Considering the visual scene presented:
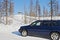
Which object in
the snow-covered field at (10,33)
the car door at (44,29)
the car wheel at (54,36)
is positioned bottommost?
the snow-covered field at (10,33)

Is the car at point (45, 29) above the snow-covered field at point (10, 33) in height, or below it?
above

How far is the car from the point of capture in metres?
14.1

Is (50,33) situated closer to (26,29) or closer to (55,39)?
(55,39)

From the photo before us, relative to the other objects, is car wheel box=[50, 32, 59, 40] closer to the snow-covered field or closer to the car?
the car

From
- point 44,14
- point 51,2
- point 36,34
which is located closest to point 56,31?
point 36,34

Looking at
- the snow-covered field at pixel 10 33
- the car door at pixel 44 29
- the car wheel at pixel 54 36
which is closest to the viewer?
the car wheel at pixel 54 36

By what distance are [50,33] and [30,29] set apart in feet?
7.54

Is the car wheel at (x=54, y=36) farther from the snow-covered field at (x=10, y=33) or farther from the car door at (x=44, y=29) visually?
the snow-covered field at (x=10, y=33)

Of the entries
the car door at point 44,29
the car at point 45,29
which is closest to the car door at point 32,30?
the car at point 45,29

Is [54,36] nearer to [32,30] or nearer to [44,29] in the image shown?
[44,29]

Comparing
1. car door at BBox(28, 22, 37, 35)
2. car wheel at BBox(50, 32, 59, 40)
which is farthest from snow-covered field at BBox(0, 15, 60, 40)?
car wheel at BBox(50, 32, 59, 40)

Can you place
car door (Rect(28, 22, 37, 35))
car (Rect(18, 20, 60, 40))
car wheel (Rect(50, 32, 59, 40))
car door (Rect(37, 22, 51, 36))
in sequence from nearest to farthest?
car wheel (Rect(50, 32, 59, 40))
car (Rect(18, 20, 60, 40))
car door (Rect(37, 22, 51, 36))
car door (Rect(28, 22, 37, 35))

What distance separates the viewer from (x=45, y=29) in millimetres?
14727

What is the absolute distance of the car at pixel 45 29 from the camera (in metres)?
14.1
